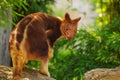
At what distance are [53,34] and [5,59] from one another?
4.61 feet

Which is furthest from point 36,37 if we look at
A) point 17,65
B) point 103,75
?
point 103,75

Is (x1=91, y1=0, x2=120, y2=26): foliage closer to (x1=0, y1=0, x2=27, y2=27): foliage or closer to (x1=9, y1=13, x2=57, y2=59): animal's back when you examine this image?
(x1=0, y1=0, x2=27, y2=27): foliage

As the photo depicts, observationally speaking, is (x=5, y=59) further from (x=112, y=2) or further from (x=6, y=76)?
(x=112, y=2)

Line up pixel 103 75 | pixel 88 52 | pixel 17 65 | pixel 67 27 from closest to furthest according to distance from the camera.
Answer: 1. pixel 17 65
2. pixel 67 27
3. pixel 103 75
4. pixel 88 52

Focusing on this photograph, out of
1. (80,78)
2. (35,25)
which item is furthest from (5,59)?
(35,25)

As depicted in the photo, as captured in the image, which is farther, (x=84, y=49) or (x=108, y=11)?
(x=108, y=11)

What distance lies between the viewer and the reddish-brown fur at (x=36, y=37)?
496 cm

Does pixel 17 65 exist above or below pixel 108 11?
below

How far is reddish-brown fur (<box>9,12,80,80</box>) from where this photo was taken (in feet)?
16.3

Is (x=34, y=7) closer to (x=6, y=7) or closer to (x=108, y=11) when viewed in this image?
(x=108, y=11)

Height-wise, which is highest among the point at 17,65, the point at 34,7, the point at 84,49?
the point at 34,7

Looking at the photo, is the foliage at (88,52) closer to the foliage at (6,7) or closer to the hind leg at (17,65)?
the foliage at (6,7)

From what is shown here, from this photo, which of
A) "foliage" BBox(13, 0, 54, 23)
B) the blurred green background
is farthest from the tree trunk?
"foliage" BBox(13, 0, 54, 23)

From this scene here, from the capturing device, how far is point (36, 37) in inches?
198
